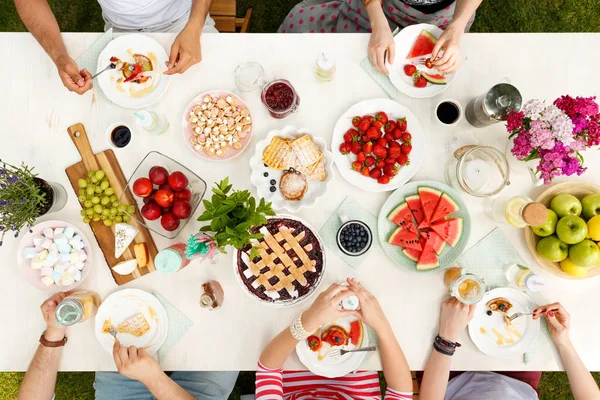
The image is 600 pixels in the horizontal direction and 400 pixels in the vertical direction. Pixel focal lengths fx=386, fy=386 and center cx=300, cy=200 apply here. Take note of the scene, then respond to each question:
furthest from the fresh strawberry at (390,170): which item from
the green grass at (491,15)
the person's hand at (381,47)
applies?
the green grass at (491,15)

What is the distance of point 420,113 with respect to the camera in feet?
4.41

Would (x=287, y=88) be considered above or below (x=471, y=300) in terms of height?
above

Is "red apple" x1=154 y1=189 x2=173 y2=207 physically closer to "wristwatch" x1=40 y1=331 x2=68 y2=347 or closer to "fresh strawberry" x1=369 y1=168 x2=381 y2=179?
"wristwatch" x1=40 y1=331 x2=68 y2=347

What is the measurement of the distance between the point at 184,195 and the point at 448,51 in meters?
0.98

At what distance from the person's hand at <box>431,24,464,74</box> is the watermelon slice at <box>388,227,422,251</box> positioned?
556mm

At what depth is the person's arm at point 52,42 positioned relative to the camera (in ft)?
4.18

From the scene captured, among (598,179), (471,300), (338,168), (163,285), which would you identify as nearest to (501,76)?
(598,179)

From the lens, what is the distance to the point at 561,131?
3.37 ft

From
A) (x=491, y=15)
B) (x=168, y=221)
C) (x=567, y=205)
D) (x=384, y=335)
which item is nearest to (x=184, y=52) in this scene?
(x=168, y=221)

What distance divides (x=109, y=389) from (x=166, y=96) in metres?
1.15

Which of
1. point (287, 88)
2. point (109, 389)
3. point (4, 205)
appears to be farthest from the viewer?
point (109, 389)

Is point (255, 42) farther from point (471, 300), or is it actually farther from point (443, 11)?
point (471, 300)

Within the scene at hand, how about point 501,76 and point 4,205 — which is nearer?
point 4,205

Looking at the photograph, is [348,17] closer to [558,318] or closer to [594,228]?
[594,228]
